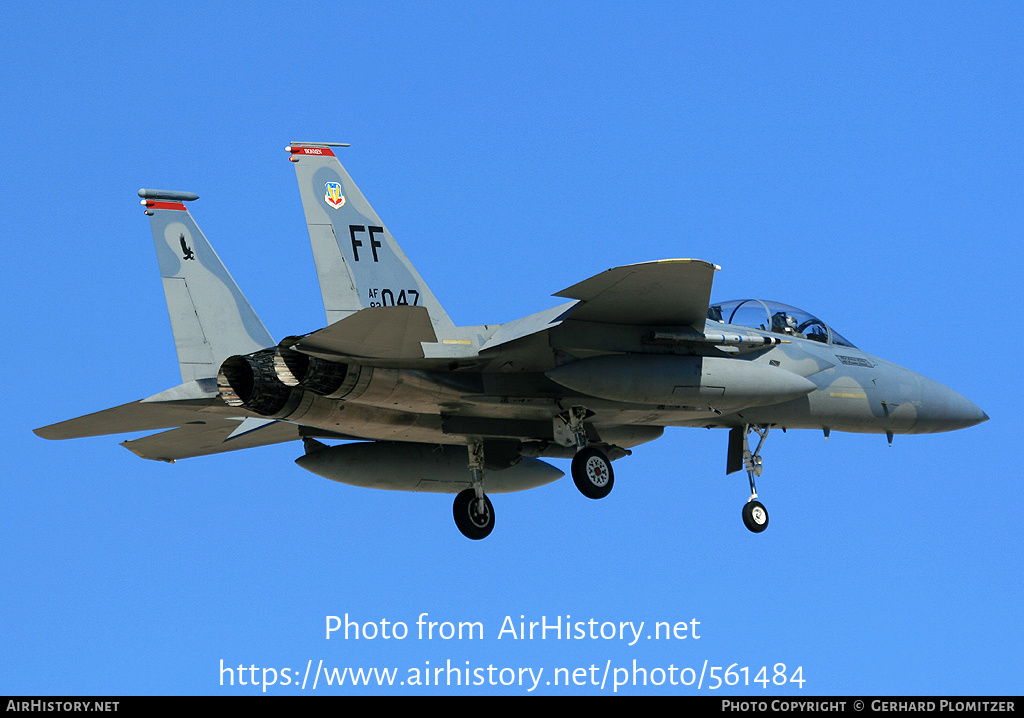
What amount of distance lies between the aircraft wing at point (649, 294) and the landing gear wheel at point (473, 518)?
3.60 m

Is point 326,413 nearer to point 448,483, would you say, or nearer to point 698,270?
point 448,483

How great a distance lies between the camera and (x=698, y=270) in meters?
13.7

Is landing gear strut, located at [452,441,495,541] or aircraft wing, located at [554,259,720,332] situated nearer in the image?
aircraft wing, located at [554,259,720,332]

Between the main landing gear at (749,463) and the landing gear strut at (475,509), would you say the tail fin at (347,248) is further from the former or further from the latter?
the main landing gear at (749,463)

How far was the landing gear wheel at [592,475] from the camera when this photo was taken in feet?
51.9

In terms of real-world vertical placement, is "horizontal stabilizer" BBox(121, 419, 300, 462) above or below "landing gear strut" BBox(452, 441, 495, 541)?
above

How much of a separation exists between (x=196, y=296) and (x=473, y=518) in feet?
15.6

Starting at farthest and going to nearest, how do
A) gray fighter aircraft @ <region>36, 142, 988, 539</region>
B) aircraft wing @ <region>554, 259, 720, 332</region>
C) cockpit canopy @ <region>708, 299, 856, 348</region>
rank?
cockpit canopy @ <region>708, 299, 856, 348</region> → gray fighter aircraft @ <region>36, 142, 988, 539</region> → aircraft wing @ <region>554, 259, 720, 332</region>

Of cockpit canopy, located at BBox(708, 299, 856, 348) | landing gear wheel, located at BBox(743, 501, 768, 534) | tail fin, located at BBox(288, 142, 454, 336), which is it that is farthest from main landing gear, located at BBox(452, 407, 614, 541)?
landing gear wheel, located at BBox(743, 501, 768, 534)

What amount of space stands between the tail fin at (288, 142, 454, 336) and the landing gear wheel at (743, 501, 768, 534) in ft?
18.3

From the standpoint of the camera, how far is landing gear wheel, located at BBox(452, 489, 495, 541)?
56.0 feet

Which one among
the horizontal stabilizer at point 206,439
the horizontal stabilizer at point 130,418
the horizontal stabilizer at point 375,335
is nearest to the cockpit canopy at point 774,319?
the horizontal stabilizer at point 375,335

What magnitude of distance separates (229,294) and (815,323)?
833cm

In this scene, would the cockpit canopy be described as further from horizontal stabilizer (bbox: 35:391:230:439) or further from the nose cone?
horizontal stabilizer (bbox: 35:391:230:439)
